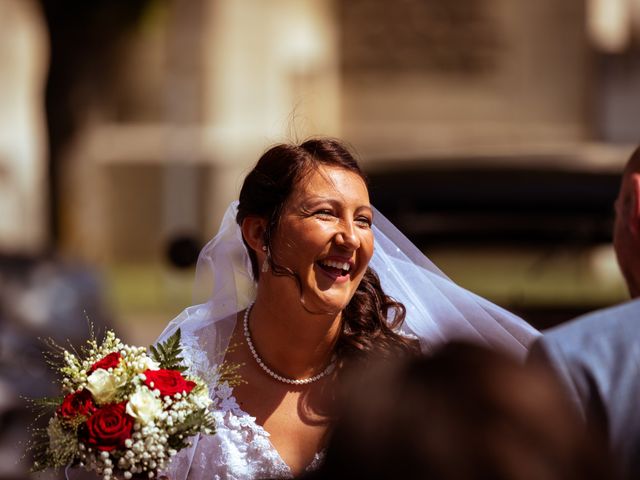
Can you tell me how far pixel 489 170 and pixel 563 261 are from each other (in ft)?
2.26

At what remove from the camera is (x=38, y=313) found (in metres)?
9.25

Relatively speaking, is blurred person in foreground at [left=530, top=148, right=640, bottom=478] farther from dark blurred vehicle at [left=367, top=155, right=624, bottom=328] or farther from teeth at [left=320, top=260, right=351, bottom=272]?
dark blurred vehicle at [left=367, top=155, right=624, bottom=328]

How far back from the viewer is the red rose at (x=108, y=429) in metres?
3.29

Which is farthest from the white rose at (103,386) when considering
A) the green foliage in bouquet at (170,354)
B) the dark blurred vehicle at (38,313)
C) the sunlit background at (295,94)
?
the sunlit background at (295,94)

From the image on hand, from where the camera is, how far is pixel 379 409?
2.11 meters

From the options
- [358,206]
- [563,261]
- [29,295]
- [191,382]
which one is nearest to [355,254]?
[358,206]

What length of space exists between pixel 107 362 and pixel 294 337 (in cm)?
47

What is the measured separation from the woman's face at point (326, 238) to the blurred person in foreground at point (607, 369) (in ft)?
3.29

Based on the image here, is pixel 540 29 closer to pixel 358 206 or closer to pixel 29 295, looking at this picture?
pixel 29 295

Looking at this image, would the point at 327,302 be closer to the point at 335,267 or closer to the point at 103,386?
the point at 335,267

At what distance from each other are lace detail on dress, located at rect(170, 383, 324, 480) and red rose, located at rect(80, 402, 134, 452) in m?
0.33

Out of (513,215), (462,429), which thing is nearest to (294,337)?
(462,429)

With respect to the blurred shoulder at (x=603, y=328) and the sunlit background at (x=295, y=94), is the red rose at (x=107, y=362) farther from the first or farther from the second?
the sunlit background at (x=295, y=94)

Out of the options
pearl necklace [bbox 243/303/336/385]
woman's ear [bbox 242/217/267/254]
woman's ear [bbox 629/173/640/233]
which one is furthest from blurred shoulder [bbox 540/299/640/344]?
woman's ear [bbox 242/217/267/254]
